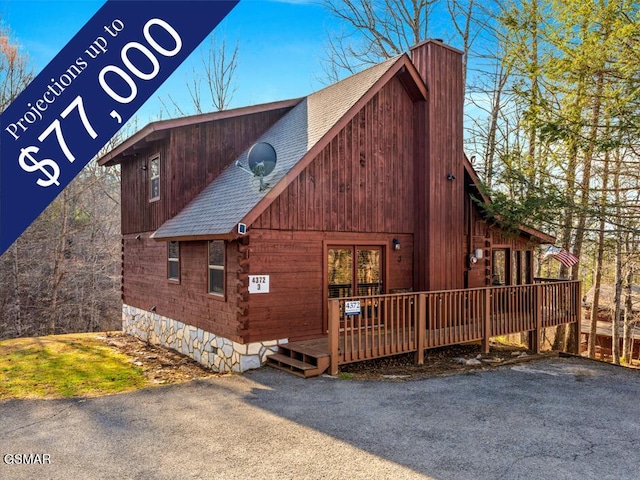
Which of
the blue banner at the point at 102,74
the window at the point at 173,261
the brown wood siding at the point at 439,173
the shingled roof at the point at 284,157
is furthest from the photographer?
the window at the point at 173,261

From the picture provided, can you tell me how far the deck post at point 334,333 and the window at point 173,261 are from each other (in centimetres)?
495

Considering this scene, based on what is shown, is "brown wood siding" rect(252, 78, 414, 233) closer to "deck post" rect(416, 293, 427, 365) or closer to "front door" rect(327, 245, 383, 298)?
"front door" rect(327, 245, 383, 298)

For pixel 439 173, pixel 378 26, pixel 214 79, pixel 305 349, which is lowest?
pixel 305 349

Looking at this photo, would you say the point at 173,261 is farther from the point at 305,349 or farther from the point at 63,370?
the point at 305,349

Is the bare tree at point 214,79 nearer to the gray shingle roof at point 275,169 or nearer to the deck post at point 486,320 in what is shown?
the gray shingle roof at point 275,169

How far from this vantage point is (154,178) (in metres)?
11.7

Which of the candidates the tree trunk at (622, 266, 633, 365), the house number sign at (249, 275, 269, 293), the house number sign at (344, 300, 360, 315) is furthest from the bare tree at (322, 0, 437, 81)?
the house number sign at (344, 300, 360, 315)

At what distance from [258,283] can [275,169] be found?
2.35 m

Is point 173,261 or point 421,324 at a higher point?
point 173,261

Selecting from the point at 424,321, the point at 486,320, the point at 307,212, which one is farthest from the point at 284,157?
the point at 486,320

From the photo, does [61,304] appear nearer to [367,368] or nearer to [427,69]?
[367,368]

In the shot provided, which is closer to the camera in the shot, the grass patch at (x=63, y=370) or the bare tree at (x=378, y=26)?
the grass patch at (x=63, y=370)

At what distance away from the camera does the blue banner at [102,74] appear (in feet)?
30.5

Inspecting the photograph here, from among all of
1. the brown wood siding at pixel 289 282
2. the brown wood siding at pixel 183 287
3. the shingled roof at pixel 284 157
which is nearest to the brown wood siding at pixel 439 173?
the shingled roof at pixel 284 157
